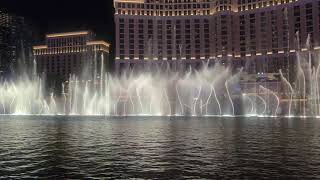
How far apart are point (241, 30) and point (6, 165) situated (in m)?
136

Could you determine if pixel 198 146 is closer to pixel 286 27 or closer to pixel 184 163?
pixel 184 163

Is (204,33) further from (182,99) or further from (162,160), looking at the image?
(162,160)

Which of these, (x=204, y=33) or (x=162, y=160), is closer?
(x=162, y=160)

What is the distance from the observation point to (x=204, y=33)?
156 m

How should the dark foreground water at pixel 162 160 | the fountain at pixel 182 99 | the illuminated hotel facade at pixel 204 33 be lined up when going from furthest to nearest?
the illuminated hotel facade at pixel 204 33 < the fountain at pixel 182 99 < the dark foreground water at pixel 162 160

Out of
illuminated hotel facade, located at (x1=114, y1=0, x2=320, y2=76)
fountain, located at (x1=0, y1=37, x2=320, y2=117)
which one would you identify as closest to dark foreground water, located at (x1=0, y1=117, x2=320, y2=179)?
fountain, located at (x1=0, y1=37, x2=320, y2=117)

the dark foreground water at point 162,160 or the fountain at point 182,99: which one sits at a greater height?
the fountain at point 182,99

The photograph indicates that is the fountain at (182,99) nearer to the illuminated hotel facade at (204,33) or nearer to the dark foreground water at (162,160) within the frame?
the illuminated hotel facade at (204,33)

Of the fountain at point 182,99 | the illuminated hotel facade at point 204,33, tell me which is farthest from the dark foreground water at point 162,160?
the illuminated hotel facade at point 204,33

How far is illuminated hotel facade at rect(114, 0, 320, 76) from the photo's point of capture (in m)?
140

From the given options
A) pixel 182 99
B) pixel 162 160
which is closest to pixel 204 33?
pixel 182 99

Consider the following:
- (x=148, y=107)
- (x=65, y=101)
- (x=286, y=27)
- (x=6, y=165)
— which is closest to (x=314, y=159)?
(x=6, y=165)

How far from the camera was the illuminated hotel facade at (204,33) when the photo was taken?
140m

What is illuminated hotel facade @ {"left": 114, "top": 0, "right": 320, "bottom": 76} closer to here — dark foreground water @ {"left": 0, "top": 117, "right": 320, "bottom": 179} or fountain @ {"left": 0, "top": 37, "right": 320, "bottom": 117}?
fountain @ {"left": 0, "top": 37, "right": 320, "bottom": 117}
